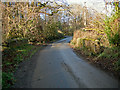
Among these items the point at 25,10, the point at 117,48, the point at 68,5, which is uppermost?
the point at 68,5

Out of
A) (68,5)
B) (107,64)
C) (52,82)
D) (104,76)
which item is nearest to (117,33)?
(107,64)

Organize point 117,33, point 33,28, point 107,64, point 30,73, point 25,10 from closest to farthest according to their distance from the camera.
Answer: point 30,73, point 107,64, point 117,33, point 25,10, point 33,28

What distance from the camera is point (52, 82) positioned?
15.5 ft

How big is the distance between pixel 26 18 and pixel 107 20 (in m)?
11.7

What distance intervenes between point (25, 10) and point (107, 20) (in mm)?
11796

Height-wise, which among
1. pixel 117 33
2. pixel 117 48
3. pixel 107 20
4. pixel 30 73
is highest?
pixel 107 20

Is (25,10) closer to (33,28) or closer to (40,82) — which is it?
(33,28)

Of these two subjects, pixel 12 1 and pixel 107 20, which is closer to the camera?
pixel 107 20

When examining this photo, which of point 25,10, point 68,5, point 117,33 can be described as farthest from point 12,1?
point 117,33

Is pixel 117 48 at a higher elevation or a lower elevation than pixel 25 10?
lower

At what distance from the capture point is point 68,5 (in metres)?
21.0

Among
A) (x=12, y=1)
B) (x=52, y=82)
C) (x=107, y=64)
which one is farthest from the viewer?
(x=12, y=1)

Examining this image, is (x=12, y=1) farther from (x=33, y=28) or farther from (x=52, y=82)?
(x=52, y=82)

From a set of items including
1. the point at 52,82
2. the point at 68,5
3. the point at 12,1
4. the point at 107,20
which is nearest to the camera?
the point at 52,82
